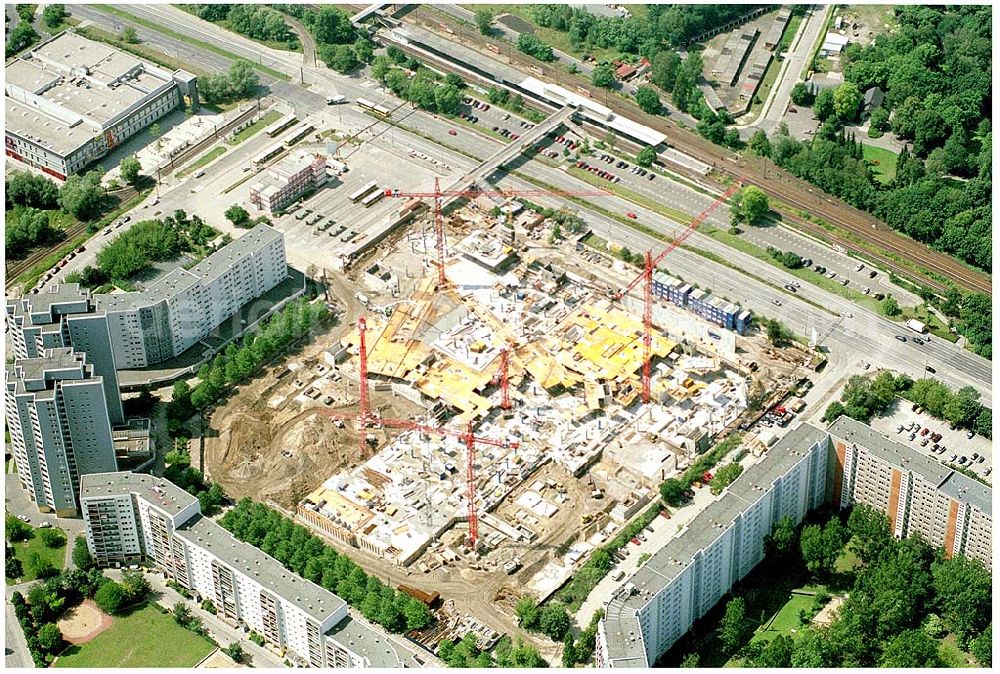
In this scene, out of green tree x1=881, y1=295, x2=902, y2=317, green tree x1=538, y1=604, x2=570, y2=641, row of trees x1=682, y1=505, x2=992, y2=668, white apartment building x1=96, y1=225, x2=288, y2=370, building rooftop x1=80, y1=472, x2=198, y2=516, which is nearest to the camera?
row of trees x1=682, y1=505, x2=992, y2=668

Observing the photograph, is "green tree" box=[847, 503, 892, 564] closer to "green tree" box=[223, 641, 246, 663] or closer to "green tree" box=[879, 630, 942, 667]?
"green tree" box=[879, 630, 942, 667]

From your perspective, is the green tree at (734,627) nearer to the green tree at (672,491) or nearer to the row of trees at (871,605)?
the row of trees at (871,605)

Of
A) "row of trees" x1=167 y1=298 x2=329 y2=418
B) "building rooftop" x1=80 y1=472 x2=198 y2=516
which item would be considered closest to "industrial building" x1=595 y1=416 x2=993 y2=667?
"building rooftop" x1=80 y1=472 x2=198 y2=516

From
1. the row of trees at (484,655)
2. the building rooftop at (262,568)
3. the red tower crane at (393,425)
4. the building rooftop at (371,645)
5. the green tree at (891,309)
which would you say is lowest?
the row of trees at (484,655)

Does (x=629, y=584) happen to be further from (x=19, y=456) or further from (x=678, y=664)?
(x=19, y=456)

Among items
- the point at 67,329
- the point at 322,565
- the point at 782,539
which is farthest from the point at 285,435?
the point at 782,539

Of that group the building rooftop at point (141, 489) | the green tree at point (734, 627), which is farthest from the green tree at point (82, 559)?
the green tree at point (734, 627)
